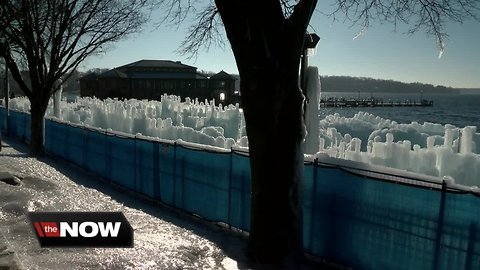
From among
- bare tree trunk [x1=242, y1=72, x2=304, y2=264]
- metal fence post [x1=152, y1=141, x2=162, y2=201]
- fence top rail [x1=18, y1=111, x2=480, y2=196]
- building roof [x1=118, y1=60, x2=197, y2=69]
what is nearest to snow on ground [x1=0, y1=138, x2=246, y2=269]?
metal fence post [x1=152, y1=141, x2=162, y2=201]

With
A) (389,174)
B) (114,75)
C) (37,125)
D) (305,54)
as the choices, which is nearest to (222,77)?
(114,75)

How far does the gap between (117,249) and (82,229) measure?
114 cm

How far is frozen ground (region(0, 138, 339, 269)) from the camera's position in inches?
236

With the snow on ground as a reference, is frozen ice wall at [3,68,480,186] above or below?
above

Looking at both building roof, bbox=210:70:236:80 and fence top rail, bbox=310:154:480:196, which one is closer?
fence top rail, bbox=310:154:480:196

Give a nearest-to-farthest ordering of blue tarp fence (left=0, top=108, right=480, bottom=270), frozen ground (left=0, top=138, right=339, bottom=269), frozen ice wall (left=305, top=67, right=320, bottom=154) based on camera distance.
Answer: blue tarp fence (left=0, top=108, right=480, bottom=270) → frozen ground (left=0, top=138, right=339, bottom=269) → frozen ice wall (left=305, top=67, right=320, bottom=154)

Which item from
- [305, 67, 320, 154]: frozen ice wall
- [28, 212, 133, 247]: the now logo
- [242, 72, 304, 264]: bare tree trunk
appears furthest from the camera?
[305, 67, 320, 154]: frozen ice wall

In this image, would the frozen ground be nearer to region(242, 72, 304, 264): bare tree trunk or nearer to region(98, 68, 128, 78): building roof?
region(242, 72, 304, 264): bare tree trunk

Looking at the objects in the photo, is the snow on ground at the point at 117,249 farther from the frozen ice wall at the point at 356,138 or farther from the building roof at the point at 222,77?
the building roof at the point at 222,77

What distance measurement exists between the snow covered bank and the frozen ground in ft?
9.58

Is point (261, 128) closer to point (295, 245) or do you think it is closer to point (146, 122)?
point (295, 245)

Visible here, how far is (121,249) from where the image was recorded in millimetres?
6570

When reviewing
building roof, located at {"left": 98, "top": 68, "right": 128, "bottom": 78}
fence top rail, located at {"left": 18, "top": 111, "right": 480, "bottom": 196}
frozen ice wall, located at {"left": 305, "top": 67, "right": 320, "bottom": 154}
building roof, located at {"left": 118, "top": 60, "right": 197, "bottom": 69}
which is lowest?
fence top rail, located at {"left": 18, "top": 111, "right": 480, "bottom": 196}

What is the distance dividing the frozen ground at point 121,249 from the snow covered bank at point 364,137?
2921 mm
